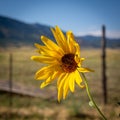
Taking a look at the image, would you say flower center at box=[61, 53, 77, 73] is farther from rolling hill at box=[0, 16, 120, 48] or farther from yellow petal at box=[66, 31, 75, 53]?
rolling hill at box=[0, 16, 120, 48]

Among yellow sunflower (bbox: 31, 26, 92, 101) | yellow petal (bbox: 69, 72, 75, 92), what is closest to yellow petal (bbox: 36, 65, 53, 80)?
yellow sunflower (bbox: 31, 26, 92, 101)

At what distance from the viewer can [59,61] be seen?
1769mm

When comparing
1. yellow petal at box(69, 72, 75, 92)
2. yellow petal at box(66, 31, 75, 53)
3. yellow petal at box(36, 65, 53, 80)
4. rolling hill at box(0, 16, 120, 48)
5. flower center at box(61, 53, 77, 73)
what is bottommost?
yellow petal at box(69, 72, 75, 92)

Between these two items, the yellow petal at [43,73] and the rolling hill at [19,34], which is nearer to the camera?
the yellow petal at [43,73]

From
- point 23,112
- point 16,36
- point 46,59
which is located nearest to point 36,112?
point 23,112

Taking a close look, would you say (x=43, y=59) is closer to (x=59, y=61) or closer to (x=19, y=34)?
(x=59, y=61)

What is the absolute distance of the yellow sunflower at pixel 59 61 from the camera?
1612 mm

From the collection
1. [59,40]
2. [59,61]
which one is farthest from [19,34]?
[59,40]

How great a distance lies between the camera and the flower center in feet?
5.53

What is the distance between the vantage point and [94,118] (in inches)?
304

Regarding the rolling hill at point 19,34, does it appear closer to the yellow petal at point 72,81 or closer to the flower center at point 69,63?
the flower center at point 69,63

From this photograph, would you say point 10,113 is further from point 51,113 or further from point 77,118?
point 77,118

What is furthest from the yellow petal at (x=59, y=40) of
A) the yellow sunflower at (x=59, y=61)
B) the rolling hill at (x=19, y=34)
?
the rolling hill at (x=19, y=34)

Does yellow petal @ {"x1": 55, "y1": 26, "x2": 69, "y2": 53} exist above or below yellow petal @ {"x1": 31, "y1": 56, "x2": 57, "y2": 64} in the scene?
above
